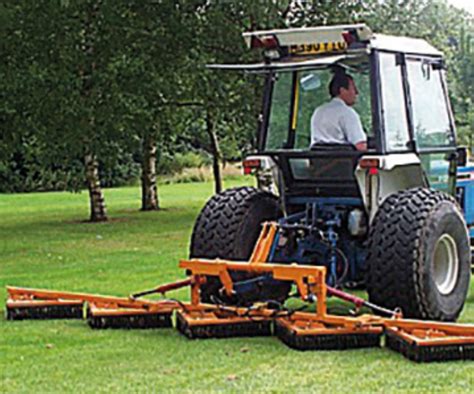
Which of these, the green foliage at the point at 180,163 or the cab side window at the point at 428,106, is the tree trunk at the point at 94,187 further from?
the green foliage at the point at 180,163

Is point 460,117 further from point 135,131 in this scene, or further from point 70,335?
point 70,335

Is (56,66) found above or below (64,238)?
above

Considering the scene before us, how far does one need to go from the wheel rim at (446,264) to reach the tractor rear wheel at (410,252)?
0.24ft

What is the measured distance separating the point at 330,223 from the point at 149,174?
20.5m

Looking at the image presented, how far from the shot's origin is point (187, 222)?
83.8 ft

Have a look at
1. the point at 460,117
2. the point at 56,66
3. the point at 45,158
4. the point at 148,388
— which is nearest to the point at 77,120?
the point at 56,66

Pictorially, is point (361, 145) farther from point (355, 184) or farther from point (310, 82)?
point (310, 82)

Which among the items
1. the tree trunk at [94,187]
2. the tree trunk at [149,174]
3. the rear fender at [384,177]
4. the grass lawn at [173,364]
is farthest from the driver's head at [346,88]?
the tree trunk at [149,174]

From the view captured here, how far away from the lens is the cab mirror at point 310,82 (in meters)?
10.2

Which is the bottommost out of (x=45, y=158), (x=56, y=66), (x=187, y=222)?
(x=187, y=222)

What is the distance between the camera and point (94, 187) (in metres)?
25.7

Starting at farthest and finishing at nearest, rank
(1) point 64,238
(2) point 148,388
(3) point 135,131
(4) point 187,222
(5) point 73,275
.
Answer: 1. (4) point 187,222
2. (3) point 135,131
3. (1) point 64,238
4. (5) point 73,275
5. (2) point 148,388

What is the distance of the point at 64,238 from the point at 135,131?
3.07 m

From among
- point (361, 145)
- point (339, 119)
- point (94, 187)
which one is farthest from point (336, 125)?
point (94, 187)
